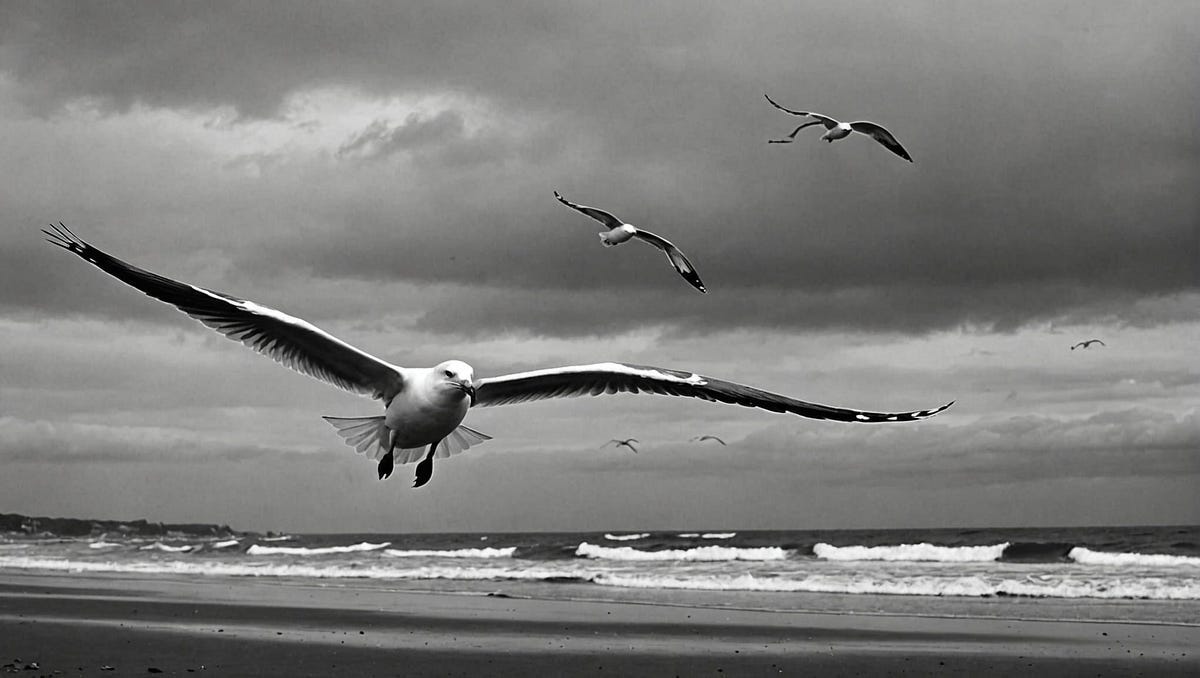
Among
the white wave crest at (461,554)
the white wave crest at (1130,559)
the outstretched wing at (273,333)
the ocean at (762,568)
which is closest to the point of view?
the outstretched wing at (273,333)

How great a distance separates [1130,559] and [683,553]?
13.8 metres

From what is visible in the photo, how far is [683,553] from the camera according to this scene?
40906 mm

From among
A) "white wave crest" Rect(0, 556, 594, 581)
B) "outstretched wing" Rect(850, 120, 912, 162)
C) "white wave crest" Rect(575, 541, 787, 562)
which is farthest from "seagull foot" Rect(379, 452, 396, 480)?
"white wave crest" Rect(575, 541, 787, 562)

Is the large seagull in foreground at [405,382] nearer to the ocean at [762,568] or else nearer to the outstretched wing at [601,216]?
the outstretched wing at [601,216]

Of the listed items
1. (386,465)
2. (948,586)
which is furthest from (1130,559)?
(386,465)

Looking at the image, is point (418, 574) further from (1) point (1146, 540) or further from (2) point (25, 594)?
(1) point (1146, 540)

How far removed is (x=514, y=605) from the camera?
21828 mm

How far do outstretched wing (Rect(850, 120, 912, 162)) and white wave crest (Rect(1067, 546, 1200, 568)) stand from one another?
15.2 m

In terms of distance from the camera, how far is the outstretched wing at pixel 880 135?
17.5 m

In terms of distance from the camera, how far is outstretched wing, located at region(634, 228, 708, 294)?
15.2 meters

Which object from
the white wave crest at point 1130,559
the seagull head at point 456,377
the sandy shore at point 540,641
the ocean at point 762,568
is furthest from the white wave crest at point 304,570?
the seagull head at point 456,377

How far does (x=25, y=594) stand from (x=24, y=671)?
41.4ft

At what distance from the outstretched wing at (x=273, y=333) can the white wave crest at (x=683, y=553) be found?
88.3 ft

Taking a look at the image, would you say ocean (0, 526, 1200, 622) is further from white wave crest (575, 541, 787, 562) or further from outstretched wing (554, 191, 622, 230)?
outstretched wing (554, 191, 622, 230)
